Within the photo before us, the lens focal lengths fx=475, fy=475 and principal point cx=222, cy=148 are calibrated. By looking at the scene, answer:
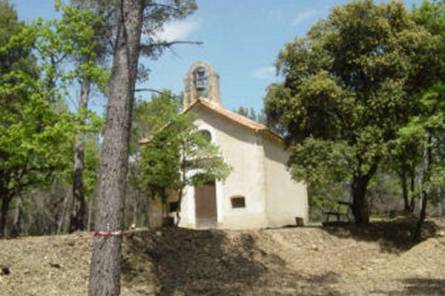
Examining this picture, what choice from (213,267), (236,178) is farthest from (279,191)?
(213,267)

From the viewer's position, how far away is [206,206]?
78.9ft

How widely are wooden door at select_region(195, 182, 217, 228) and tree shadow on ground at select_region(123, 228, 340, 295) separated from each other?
28.8 ft

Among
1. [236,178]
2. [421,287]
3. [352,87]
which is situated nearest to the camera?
[421,287]

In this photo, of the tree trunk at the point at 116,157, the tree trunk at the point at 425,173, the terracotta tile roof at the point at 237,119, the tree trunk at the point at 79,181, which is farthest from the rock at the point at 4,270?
the terracotta tile roof at the point at 237,119

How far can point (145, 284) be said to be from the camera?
1024 cm

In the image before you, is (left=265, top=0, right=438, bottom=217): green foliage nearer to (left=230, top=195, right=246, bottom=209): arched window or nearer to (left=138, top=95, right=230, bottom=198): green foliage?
(left=138, top=95, right=230, bottom=198): green foliage

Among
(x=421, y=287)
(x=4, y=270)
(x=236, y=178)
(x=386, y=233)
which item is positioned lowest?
(x=421, y=287)

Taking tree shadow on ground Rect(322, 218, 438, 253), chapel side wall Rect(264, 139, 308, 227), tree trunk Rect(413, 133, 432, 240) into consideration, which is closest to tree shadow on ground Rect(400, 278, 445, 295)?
tree trunk Rect(413, 133, 432, 240)

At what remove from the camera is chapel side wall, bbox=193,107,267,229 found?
22.7 metres

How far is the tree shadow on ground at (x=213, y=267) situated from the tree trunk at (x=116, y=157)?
3909mm

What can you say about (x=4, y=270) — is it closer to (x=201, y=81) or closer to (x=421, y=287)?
(x=421, y=287)

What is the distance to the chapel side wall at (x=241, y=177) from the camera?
22703 mm

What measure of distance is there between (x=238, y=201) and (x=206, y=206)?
71.6 inches

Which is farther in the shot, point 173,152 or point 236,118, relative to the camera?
point 236,118
